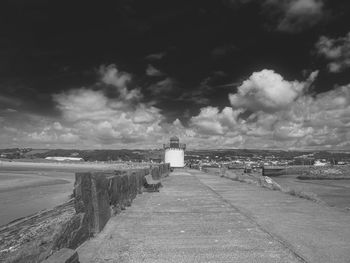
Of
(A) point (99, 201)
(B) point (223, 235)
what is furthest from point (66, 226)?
(B) point (223, 235)

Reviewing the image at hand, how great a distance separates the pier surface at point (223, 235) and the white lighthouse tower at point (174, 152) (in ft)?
128

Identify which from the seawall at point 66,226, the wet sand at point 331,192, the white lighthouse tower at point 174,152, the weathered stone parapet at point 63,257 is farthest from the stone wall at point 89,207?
the white lighthouse tower at point 174,152

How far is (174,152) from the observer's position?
4991cm

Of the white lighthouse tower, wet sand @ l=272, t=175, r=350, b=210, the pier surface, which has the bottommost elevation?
wet sand @ l=272, t=175, r=350, b=210

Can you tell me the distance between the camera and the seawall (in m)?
4.22

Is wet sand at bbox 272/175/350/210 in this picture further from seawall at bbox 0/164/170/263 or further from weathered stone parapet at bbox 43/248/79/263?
weathered stone parapet at bbox 43/248/79/263

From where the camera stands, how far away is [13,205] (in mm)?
17250

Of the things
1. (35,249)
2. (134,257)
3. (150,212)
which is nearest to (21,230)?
(35,249)

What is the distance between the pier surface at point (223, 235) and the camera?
17.8 feet

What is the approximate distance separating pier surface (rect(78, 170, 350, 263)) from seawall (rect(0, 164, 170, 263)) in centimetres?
30

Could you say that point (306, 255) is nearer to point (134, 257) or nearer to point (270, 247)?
point (270, 247)

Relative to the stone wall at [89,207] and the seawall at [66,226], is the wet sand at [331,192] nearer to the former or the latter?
the stone wall at [89,207]

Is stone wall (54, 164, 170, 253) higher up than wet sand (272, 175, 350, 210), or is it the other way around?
stone wall (54, 164, 170, 253)

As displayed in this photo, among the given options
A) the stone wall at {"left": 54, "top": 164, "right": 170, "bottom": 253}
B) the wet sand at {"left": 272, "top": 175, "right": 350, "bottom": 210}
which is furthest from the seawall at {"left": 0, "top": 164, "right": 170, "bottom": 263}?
the wet sand at {"left": 272, "top": 175, "right": 350, "bottom": 210}
